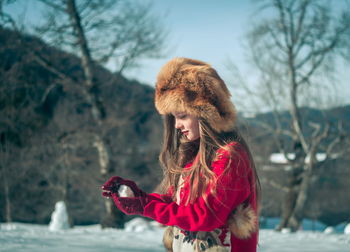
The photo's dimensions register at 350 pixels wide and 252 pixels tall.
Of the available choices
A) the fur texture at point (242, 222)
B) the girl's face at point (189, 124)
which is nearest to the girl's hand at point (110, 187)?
the girl's face at point (189, 124)

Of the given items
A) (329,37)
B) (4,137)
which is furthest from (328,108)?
(4,137)

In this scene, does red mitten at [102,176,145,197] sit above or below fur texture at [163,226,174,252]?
above

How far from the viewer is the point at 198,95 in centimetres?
185

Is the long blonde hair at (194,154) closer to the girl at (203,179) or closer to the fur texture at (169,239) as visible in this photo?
the girl at (203,179)

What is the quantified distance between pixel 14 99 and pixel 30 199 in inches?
236

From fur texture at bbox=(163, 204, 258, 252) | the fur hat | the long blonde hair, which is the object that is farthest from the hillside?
fur texture at bbox=(163, 204, 258, 252)

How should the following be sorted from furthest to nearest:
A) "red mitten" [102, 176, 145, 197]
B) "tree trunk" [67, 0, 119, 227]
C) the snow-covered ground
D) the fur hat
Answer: "tree trunk" [67, 0, 119, 227] → the snow-covered ground → the fur hat → "red mitten" [102, 176, 145, 197]

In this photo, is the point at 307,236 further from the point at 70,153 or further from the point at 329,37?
the point at 70,153

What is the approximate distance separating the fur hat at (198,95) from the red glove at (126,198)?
1.53ft

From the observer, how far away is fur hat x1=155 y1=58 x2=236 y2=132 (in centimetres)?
184

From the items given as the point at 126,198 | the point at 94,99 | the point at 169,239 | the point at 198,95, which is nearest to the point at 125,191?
the point at 126,198

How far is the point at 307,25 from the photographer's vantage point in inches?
400

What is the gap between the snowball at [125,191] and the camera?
1665 mm

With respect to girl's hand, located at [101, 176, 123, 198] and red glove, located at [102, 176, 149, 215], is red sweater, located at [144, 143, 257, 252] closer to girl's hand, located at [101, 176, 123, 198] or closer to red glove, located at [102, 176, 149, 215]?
red glove, located at [102, 176, 149, 215]
